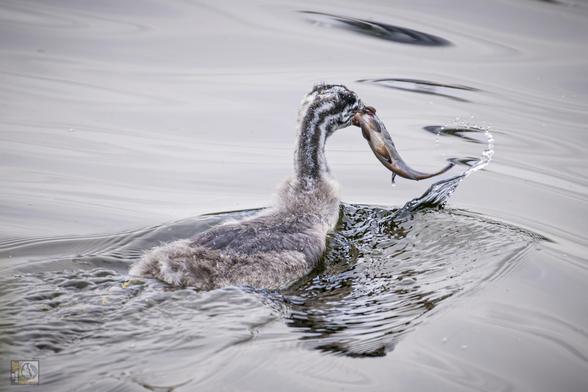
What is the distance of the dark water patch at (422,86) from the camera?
11.5 metres

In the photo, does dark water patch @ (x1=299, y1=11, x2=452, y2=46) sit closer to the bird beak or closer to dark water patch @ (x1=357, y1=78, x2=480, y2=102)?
dark water patch @ (x1=357, y1=78, x2=480, y2=102)

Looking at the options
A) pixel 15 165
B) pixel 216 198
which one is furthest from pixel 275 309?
pixel 15 165

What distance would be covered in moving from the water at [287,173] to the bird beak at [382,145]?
1.55 ft

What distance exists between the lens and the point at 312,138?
830 centimetres

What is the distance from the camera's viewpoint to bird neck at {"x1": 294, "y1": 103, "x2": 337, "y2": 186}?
8.30 m

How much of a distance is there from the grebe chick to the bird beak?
102mm

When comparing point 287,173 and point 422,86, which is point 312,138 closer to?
point 287,173

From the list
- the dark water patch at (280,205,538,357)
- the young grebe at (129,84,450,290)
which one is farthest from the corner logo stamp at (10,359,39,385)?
the dark water patch at (280,205,538,357)

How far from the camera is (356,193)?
9211 millimetres

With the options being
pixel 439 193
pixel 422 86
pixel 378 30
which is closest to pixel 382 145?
pixel 439 193

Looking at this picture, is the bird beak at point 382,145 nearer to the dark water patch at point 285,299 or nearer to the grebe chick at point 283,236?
the grebe chick at point 283,236

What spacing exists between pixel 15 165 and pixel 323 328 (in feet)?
15.3

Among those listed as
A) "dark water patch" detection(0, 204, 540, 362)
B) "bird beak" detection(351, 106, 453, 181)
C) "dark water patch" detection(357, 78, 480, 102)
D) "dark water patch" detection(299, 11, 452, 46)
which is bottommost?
"dark water patch" detection(0, 204, 540, 362)

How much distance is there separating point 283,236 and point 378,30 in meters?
6.62
